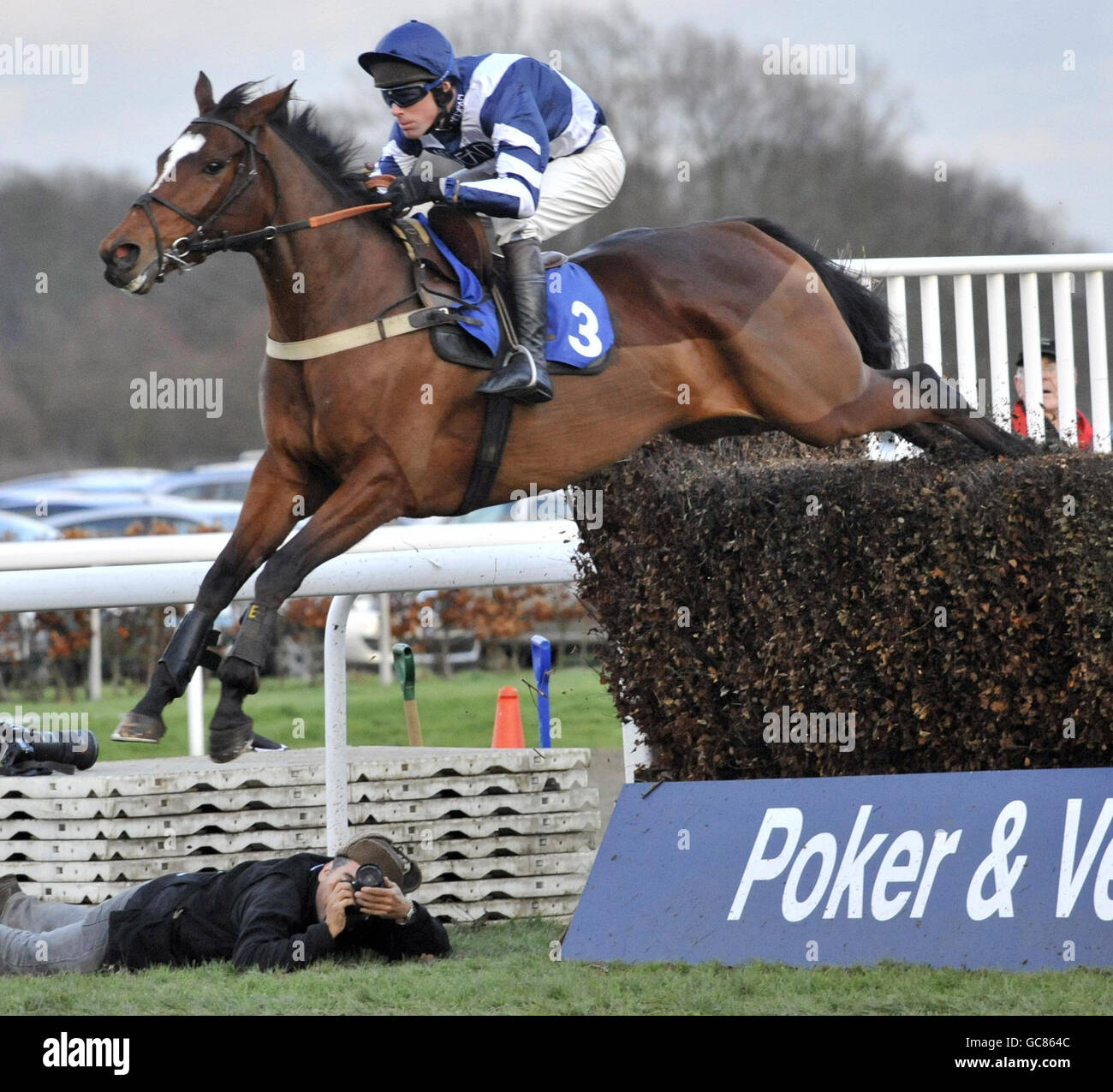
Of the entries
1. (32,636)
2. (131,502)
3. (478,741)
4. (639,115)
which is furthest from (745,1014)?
(639,115)

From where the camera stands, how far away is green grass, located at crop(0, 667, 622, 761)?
993 cm

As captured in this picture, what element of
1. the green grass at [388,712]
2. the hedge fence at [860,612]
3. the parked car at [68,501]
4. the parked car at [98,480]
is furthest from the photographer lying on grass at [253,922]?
the parked car at [98,480]

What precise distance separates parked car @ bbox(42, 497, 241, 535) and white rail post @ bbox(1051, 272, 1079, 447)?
9267mm

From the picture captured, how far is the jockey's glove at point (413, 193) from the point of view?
439 centimetres

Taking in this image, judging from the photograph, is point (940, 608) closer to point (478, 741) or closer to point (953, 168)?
point (478, 741)

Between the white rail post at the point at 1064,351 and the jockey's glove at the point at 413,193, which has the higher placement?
the jockey's glove at the point at 413,193

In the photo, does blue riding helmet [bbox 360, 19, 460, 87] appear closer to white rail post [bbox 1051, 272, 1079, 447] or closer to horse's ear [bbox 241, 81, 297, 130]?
horse's ear [bbox 241, 81, 297, 130]

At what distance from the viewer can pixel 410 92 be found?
14.1ft

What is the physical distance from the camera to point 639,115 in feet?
64.8

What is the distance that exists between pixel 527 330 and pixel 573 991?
1823mm

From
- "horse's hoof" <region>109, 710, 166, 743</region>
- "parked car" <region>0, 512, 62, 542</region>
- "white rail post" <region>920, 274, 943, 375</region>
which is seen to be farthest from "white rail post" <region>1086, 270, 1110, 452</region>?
"parked car" <region>0, 512, 62, 542</region>

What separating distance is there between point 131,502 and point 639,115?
8.08m

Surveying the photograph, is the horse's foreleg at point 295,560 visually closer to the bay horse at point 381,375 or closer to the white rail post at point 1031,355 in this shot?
the bay horse at point 381,375

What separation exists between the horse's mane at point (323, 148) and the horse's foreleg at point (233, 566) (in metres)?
0.79
